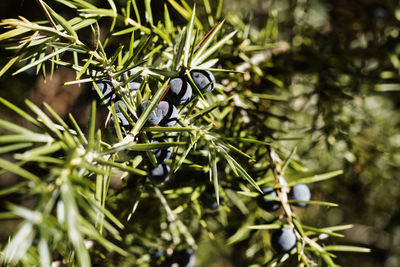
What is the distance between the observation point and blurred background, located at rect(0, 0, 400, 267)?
2.80 feet

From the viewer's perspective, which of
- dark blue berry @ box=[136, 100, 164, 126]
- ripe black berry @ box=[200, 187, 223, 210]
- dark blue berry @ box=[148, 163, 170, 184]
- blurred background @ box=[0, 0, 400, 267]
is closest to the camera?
dark blue berry @ box=[136, 100, 164, 126]

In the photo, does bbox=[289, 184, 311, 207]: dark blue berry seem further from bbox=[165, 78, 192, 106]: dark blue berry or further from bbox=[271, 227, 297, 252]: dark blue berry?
bbox=[165, 78, 192, 106]: dark blue berry

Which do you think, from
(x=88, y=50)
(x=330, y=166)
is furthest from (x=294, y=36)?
(x=88, y=50)

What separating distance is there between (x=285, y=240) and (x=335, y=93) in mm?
539

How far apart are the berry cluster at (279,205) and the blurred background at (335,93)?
17 centimetres

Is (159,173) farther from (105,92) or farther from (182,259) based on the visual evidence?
(182,259)

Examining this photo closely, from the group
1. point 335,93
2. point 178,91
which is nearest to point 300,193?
point 178,91

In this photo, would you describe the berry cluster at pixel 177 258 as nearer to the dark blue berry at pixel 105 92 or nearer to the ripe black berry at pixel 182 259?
the ripe black berry at pixel 182 259

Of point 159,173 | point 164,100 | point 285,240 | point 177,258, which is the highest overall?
point 164,100

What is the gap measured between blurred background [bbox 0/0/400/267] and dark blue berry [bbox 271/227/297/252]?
0.83ft

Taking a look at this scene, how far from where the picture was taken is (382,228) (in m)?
1.35

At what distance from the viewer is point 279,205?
544 mm

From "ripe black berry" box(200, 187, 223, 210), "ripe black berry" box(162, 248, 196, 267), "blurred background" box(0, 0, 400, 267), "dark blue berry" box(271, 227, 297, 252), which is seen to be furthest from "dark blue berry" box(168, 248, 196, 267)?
"blurred background" box(0, 0, 400, 267)

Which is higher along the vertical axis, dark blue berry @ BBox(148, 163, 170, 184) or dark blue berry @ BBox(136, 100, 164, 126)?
dark blue berry @ BBox(136, 100, 164, 126)
